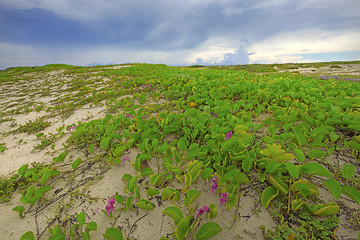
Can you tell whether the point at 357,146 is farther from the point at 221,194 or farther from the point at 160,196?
the point at 160,196

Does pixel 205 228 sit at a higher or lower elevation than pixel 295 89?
lower

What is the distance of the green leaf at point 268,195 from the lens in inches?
68.3

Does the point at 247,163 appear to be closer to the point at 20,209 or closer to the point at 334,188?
the point at 334,188

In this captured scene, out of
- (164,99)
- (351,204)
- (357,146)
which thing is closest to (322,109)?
(357,146)

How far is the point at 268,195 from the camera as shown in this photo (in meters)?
1.79

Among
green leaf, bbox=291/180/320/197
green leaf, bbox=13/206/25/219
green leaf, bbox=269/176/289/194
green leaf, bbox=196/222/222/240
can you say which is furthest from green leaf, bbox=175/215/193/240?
green leaf, bbox=13/206/25/219

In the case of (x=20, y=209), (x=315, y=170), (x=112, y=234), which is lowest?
(x=20, y=209)

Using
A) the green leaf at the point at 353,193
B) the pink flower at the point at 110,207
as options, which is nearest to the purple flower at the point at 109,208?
the pink flower at the point at 110,207

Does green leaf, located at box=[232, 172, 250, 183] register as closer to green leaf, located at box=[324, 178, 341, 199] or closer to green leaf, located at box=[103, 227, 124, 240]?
green leaf, located at box=[324, 178, 341, 199]

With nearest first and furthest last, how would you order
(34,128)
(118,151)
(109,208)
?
(109,208) < (118,151) < (34,128)

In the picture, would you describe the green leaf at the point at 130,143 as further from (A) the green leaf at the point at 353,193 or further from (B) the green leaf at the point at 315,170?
(A) the green leaf at the point at 353,193

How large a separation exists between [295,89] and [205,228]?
4915mm

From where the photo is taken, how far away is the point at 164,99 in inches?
217

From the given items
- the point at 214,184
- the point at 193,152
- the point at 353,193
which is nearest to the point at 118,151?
the point at 193,152
